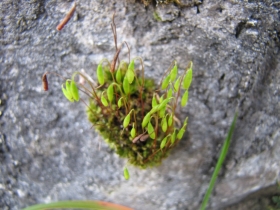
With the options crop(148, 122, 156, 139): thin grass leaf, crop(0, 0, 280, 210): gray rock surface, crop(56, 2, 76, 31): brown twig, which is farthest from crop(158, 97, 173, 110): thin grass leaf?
crop(56, 2, 76, 31): brown twig

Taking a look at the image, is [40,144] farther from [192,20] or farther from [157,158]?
[192,20]

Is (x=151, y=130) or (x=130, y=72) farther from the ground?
(x=130, y=72)

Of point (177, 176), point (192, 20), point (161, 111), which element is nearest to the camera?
point (161, 111)

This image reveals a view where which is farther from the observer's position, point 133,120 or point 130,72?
point 133,120

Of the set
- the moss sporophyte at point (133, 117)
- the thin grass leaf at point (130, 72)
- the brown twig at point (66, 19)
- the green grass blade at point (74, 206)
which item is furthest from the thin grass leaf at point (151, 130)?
the brown twig at point (66, 19)

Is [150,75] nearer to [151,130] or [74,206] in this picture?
[151,130]

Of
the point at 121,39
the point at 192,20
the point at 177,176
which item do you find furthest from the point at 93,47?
the point at 177,176

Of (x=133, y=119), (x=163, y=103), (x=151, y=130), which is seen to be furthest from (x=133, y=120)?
(x=163, y=103)

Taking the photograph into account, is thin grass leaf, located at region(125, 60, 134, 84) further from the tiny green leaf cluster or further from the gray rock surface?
the gray rock surface
